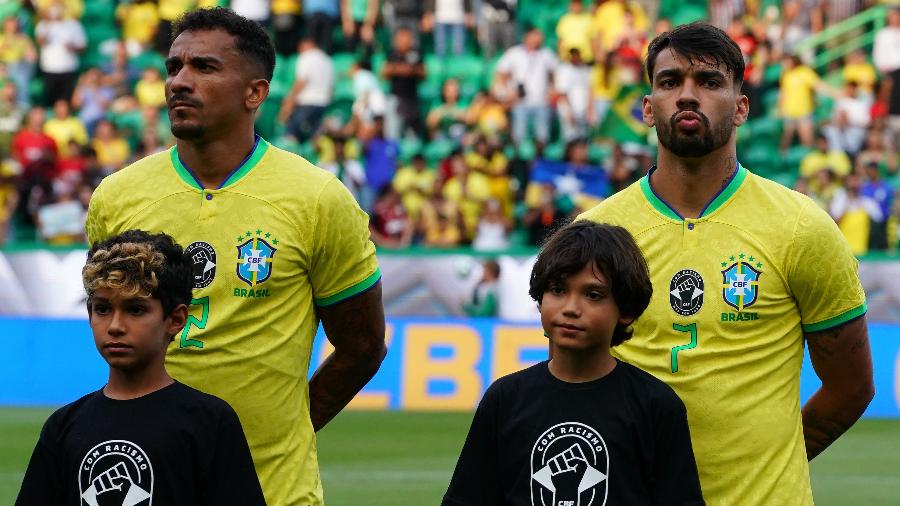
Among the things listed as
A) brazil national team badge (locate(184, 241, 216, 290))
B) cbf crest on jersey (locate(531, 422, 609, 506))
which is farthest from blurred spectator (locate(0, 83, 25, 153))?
cbf crest on jersey (locate(531, 422, 609, 506))

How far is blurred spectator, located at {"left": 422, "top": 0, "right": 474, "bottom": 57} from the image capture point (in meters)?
21.3

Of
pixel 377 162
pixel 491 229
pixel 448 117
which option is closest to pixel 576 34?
pixel 448 117

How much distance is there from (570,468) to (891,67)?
17.3 metres

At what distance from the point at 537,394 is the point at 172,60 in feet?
5.23

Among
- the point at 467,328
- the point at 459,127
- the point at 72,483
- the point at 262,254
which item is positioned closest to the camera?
the point at 72,483

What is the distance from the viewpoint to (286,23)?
2109cm

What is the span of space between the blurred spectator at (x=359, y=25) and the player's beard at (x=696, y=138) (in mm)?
16846

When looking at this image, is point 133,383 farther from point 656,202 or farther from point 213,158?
point 656,202

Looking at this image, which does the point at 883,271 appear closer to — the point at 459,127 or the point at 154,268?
the point at 459,127

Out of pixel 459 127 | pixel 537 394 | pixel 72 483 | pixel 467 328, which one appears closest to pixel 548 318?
pixel 537 394

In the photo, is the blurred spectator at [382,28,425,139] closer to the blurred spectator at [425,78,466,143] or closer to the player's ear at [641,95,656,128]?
the blurred spectator at [425,78,466,143]

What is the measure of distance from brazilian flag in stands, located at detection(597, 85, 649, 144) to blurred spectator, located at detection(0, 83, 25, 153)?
7.10 m

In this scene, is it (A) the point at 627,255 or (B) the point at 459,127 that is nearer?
(A) the point at 627,255

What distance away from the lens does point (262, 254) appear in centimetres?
471
